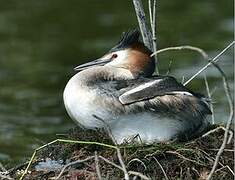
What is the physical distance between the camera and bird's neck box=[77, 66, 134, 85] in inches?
332

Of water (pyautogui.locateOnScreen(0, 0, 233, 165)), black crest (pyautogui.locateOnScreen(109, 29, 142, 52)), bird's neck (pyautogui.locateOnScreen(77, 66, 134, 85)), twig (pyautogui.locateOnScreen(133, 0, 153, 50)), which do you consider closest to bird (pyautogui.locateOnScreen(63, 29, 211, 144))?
bird's neck (pyautogui.locateOnScreen(77, 66, 134, 85))

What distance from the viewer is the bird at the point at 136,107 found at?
8195 mm

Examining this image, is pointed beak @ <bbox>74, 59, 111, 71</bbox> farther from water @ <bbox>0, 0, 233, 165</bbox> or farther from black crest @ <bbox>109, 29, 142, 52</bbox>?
water @ <bbox>0, 0, 233, 165</bbox>

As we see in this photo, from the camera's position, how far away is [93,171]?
7.86m

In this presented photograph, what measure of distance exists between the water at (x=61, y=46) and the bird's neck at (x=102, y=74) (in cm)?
497

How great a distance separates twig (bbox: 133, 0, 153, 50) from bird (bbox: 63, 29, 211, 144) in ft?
3.19

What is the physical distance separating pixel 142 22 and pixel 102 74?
1020 millimetres

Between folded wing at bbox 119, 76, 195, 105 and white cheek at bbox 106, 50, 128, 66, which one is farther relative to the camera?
white cheek at bbox 106, 50, 128, 66

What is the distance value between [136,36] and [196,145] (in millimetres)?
1117

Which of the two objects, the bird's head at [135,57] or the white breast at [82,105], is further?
the bird's head at [135,57]

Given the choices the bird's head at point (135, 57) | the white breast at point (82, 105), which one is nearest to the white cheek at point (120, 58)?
the bird's head at point (135, 57)

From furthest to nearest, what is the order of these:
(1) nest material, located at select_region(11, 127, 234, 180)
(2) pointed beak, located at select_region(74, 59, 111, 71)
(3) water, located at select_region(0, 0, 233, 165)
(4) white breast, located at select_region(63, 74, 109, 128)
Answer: (3) water, located at select_region(0, 0, 233, 165) < (2) pointed beak, located at select_region(74, 59, 111, 71) < (4) white breast, located at select_region(63, 74, 109, 128) < (1) nest material, located at select_region(11, 127, 234, 180)

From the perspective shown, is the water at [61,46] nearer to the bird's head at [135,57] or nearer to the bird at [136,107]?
the bird's head at [135,57]

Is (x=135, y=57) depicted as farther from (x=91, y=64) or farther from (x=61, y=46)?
(x=61, y=46)
